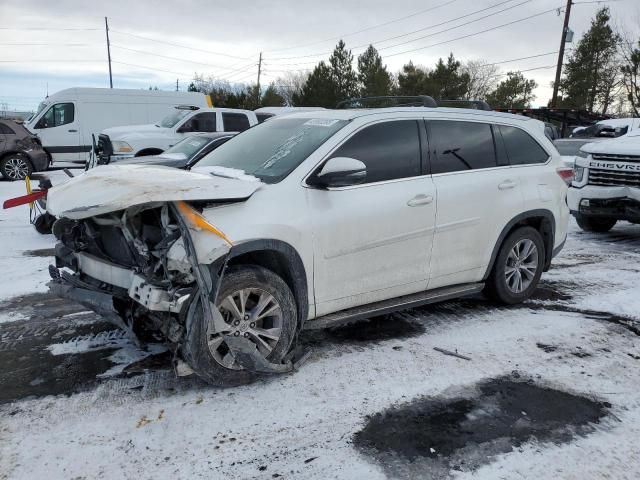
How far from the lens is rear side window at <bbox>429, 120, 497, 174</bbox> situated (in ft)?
14.9

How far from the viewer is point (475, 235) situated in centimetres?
470

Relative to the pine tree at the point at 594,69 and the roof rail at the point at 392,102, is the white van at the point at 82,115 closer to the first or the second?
the roof rail at the point at 392,102

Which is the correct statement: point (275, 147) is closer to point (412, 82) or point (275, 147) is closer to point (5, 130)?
point (5, 130)

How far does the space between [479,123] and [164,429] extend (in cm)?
367

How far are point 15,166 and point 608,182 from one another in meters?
15.1

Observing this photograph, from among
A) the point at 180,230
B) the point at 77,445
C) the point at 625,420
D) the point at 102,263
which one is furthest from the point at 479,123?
the point at 77,445

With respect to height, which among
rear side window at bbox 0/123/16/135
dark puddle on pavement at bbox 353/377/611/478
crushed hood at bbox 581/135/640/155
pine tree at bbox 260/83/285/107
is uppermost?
pine tree at bbox 260/83/285/107

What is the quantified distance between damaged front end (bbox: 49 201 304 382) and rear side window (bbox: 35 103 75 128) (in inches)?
655

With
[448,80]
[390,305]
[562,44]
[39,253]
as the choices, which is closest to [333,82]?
[448,80]

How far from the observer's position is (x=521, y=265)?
5.23 metres

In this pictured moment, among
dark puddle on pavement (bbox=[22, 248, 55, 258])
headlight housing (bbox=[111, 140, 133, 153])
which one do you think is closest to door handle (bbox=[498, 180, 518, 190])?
dark puddle on pavement (bbox=[22, 248, 55, 258])

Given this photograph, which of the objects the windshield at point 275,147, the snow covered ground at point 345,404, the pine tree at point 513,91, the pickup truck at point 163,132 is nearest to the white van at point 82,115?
the pickup truck at point 163,132

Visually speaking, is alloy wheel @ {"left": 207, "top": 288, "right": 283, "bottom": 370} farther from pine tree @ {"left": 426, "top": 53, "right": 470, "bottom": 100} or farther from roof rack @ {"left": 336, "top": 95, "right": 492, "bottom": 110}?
pine tree @ {"left": 426, "top": 53, "right": 470, "bottom": 100}

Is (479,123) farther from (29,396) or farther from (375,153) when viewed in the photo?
(29,396)
